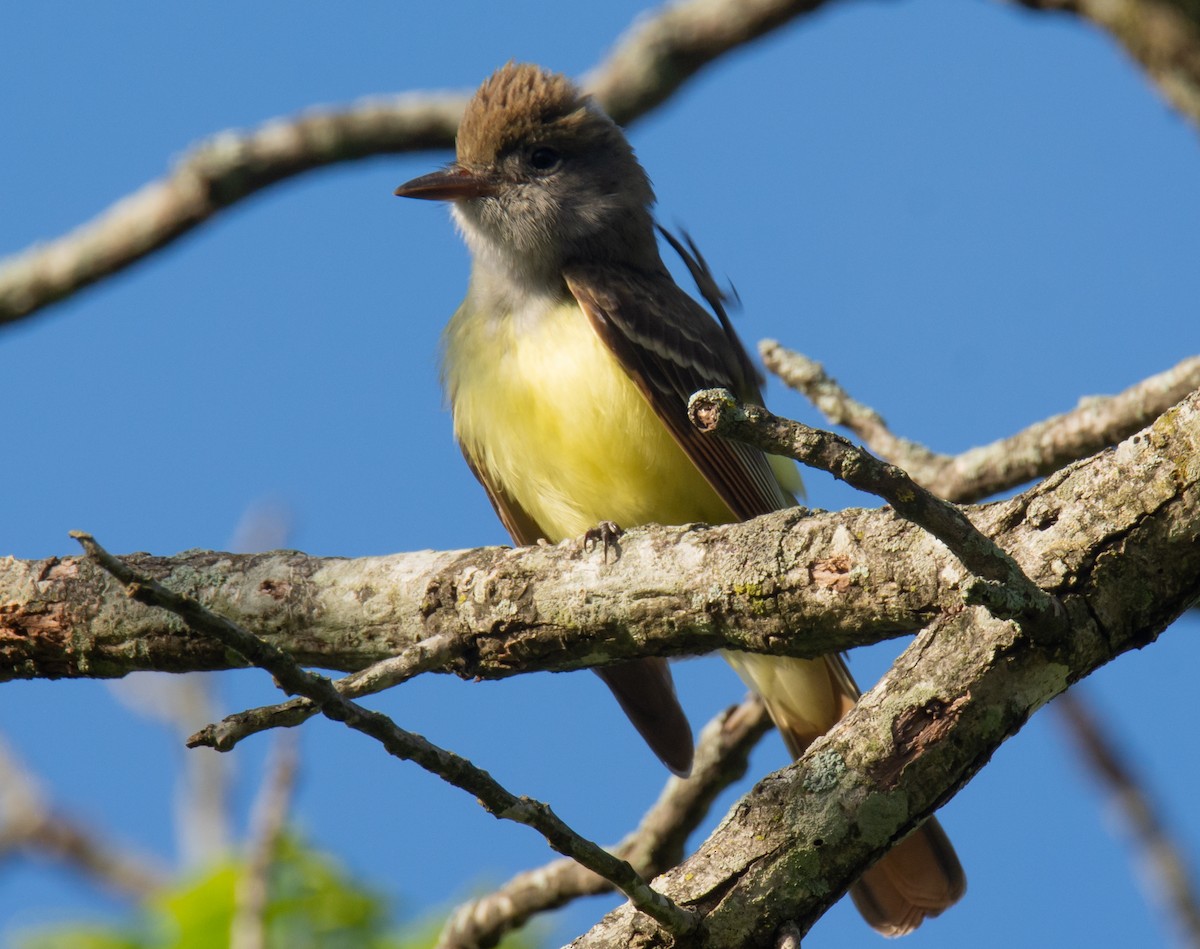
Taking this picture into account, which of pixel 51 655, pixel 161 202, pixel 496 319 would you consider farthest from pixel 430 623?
pixel 161 202

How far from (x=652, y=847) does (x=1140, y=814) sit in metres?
2.15

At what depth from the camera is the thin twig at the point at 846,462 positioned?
2500mm

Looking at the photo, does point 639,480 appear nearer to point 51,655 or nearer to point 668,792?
point 668,792

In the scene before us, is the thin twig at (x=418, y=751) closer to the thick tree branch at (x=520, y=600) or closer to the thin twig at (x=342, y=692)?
the thin twig at (x=342, y=692)

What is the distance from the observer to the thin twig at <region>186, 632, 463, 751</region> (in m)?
2.72

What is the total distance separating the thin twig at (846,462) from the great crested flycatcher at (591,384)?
2.61 m

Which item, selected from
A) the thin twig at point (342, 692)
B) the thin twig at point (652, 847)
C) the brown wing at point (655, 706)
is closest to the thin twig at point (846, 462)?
the thin twig at point (342, 692)

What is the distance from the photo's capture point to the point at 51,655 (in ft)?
14.7

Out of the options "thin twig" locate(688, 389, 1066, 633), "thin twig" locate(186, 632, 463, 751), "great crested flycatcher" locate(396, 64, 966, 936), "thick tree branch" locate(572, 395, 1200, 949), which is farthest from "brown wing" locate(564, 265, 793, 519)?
"thin twig" locate(688, 389, 1066, 633)

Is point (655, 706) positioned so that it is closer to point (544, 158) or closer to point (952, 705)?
point (952, 705)

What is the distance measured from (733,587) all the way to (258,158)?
3967 mm

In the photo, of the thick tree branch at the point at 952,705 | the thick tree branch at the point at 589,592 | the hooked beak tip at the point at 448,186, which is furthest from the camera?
the hooked beak tip at the point at 448,186

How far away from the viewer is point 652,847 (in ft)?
18.0

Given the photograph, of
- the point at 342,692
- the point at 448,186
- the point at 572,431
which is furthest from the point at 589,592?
the point at 448,186
